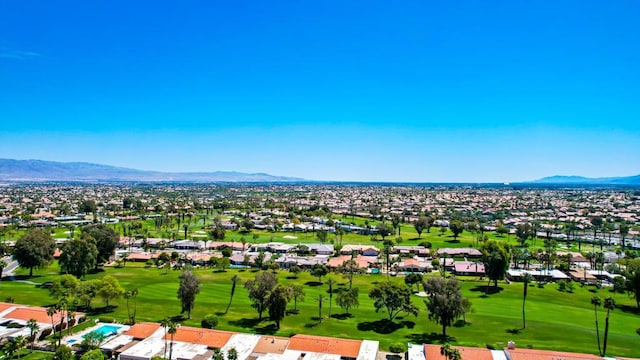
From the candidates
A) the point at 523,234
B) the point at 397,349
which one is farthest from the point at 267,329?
the point at 523,234

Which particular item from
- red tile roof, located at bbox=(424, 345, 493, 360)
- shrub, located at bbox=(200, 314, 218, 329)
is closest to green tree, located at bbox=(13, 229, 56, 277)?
shrub, located at bbox=(200, 314, 218, 329)

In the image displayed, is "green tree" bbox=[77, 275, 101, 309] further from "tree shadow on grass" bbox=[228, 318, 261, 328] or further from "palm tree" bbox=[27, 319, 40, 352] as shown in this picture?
"tree shadow on grass" bbox=[228, 318, 261, 328]

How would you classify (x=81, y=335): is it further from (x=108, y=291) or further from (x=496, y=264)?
(x=496, y=264)

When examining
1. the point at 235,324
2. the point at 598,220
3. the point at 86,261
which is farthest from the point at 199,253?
the point at 598,220

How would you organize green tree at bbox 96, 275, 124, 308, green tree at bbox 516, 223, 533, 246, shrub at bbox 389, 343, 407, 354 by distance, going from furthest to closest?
green tree at bbox 516, 223, 533, 246, green tree at bbox 96, 275, 124, 308, shrub at bbox 389, 343, 407, 354

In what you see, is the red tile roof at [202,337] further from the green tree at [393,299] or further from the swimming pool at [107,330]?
the green tree at [393,299]

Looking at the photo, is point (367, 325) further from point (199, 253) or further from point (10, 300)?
point (199, 253)
